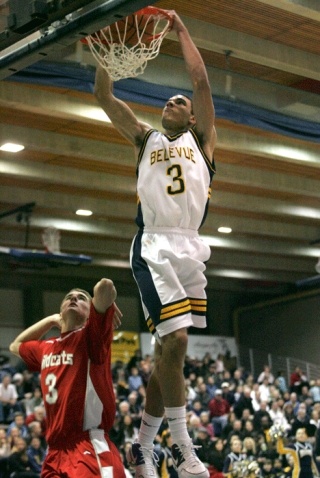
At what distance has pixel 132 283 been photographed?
29594mm

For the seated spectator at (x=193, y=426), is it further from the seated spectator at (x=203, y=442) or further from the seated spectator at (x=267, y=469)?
the seated spectator at (x=267, y=469)

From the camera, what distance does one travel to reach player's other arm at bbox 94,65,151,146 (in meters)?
5.40

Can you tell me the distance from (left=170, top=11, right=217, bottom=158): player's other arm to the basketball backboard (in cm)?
35

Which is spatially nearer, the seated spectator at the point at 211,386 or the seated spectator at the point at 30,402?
the seated spectator at the point at 30,402

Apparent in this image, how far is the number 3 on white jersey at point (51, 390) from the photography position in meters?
5.62

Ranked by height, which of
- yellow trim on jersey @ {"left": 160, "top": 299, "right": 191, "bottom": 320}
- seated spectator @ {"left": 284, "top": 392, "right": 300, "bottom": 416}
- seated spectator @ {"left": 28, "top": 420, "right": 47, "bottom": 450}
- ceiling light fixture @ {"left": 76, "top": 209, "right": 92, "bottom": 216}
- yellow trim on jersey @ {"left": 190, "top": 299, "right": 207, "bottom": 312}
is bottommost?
yellow trim on jersey @ {"left": 160, "top": 299, "right": 191, "bottom": 320}

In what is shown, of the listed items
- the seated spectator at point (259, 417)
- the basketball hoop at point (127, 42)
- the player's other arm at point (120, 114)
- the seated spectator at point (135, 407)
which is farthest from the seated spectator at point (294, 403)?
the player's other arm at point (120, 114)

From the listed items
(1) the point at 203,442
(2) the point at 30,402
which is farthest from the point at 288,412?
(2) the point at 30,402

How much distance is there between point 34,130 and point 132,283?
45.7 ft

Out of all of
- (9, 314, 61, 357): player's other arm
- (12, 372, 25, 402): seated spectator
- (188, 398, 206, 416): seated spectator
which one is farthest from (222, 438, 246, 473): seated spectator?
(9, 314, 61, 357): player's other arm

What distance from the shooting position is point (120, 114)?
17.8 feet

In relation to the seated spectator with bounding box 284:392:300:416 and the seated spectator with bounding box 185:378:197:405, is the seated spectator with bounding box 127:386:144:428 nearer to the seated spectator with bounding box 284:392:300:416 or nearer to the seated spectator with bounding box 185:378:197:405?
the seated spectator with bounding box 185:378:197:405

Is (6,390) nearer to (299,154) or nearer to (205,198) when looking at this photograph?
(299,154)

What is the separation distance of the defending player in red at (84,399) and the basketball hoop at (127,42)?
1.40 meters
